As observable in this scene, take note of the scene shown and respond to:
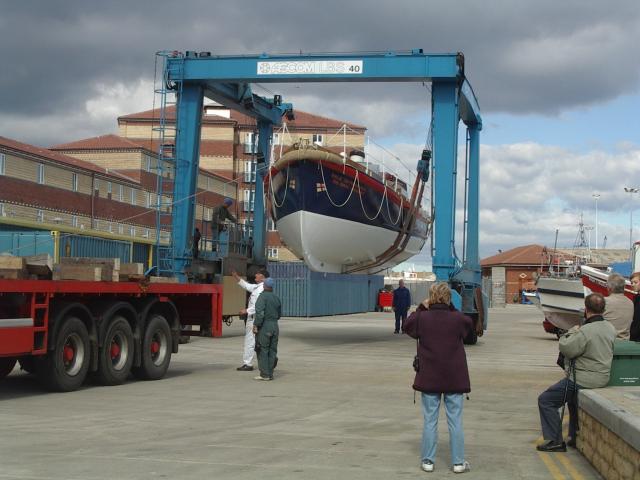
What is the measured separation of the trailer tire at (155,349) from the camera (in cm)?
1355

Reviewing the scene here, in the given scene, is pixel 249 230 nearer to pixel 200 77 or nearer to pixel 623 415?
pixel 200 77

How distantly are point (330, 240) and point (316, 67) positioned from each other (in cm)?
437

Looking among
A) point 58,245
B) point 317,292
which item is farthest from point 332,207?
point 317,292

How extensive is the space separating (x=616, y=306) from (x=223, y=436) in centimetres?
458

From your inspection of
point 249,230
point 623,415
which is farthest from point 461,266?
point 623,415

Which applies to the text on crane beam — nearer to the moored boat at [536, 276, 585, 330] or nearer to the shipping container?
the shipping container

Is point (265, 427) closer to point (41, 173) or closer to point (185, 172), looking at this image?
point (185, 172)

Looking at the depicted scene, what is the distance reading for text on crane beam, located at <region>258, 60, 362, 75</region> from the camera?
69.6 ft

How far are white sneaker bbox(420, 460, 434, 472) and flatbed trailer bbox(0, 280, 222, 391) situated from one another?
565 centimetres

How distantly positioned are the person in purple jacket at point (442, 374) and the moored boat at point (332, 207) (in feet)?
47.4

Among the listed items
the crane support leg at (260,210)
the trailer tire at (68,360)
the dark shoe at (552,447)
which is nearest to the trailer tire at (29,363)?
the trailer tire at (68,360)

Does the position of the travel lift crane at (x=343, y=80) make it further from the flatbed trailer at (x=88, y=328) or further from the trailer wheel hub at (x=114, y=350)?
the trailer wheel hub at (x=114, y=350)

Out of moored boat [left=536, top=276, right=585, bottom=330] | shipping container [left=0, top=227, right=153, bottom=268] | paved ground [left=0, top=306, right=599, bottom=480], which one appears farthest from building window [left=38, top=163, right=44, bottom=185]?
paved ground [left=0, top=306, right=599, bottom=480]

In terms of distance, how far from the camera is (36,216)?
157 ft
